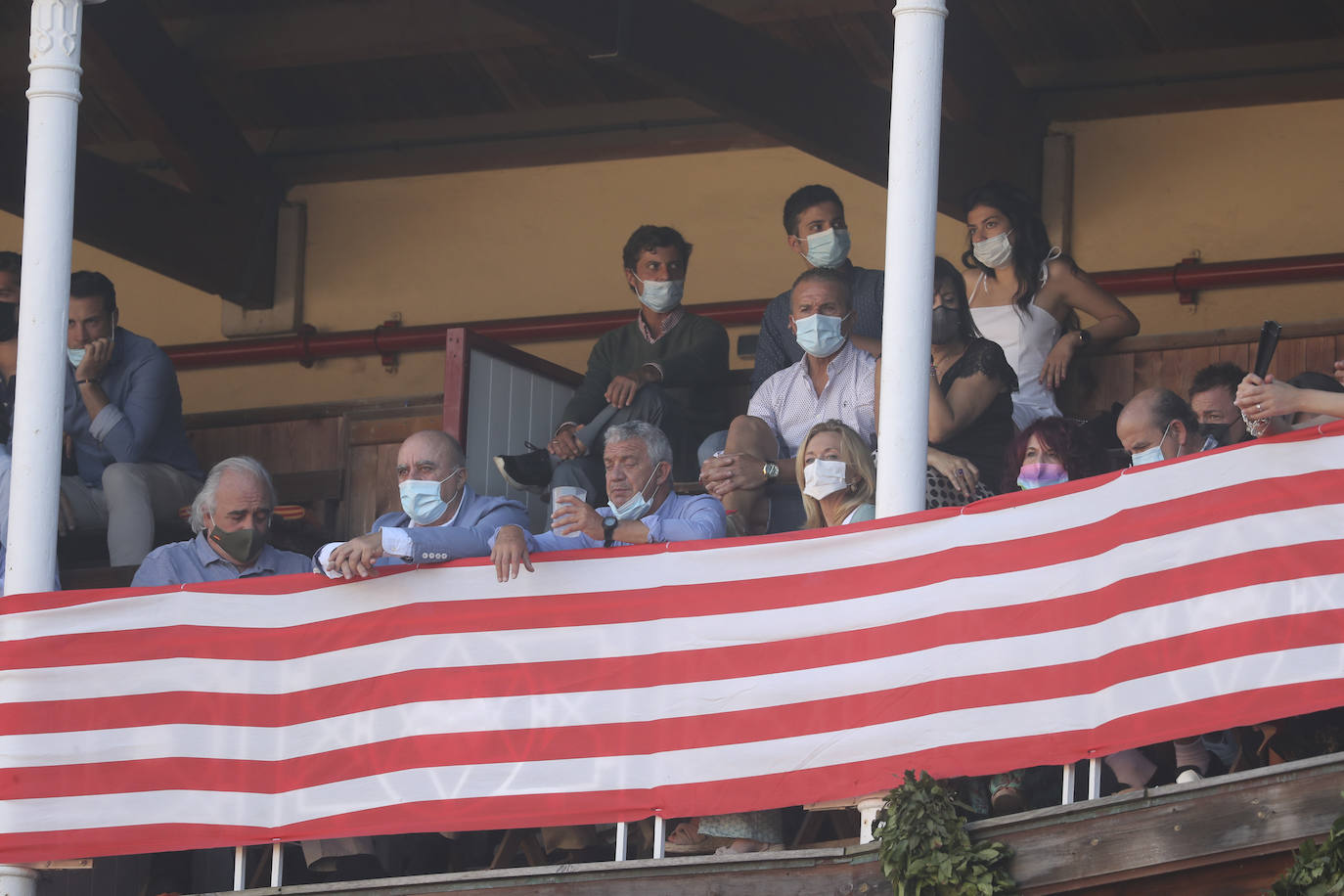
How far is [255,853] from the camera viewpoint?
784 centimetres

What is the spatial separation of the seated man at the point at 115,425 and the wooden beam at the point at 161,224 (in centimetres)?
165

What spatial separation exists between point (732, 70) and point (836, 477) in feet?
9.29

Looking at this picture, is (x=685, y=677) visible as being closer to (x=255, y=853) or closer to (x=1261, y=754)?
(x=1261, y=754)

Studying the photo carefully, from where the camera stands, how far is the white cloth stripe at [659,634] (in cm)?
574

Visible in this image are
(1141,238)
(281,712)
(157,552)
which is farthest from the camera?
(1141,238)

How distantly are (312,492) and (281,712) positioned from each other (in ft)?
8.54

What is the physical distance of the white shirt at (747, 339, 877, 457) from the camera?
25.3ft

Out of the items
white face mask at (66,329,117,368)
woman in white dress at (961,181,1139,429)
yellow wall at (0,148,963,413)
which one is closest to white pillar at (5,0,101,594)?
white face mask at (66,329,117,368)

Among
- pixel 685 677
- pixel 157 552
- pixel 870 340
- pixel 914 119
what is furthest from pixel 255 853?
pixel 914 119

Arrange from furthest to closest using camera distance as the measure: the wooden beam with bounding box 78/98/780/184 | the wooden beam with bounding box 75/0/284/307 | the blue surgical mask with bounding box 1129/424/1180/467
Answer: the wooden beam with bounding box 78/98/780/184
the wooden beam with bounding box 75/0/284/307
the blue surgical mask with bounding box 1129/424/1180/467

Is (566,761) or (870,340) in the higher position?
(870,340)

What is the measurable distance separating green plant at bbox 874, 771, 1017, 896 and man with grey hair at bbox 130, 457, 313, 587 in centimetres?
249

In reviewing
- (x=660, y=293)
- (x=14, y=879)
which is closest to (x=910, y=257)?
(x=660, y=293)

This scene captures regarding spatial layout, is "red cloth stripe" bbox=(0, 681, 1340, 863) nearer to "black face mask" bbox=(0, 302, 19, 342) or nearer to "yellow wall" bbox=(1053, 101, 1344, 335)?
"black face mask" bbox=(0, 302, 19, 342)
